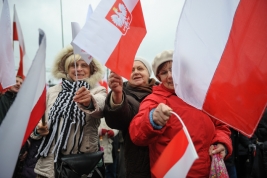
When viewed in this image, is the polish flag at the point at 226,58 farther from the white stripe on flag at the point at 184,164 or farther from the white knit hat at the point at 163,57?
the white knit hat at the point at 163,57

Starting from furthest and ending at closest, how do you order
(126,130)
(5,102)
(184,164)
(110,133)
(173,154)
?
(110,133), (5,102), (126,130), (173,154), (184,164)

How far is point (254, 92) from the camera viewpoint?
106 cm

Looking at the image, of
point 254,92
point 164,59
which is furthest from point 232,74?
point 164,59

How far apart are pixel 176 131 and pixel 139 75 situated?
775mm

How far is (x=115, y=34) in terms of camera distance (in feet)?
4.48

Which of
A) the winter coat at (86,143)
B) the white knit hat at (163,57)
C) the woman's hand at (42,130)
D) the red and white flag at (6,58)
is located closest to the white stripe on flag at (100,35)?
the white knit hat at (163,57)

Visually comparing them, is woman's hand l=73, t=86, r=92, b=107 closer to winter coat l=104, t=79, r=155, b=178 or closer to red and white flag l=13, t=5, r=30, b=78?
winter coat l=104, t=79, r=155, b=178

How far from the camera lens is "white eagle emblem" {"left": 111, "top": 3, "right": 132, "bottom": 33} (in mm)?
1381

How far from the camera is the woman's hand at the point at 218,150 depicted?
131cm

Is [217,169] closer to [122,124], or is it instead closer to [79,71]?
[122,124]

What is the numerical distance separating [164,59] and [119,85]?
360mm

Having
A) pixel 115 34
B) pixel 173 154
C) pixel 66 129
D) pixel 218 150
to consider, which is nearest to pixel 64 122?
pixel 66 129

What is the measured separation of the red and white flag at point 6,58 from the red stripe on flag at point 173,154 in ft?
4.86

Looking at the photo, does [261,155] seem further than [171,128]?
Yes
